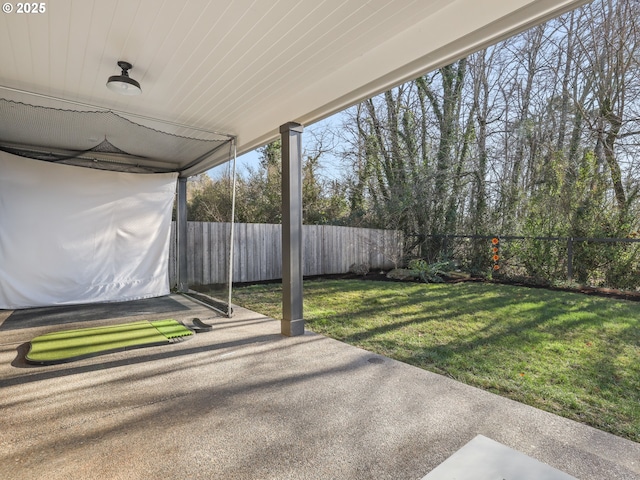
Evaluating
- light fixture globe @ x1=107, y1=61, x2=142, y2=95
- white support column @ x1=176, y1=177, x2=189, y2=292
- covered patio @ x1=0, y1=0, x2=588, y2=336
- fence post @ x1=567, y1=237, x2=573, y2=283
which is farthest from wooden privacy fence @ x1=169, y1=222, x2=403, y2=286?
fence post @ x1=567, y1=237, x2=573, y2=283

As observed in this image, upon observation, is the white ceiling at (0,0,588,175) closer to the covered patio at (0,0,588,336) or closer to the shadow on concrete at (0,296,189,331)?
the covered patio at (0,0,588,336)

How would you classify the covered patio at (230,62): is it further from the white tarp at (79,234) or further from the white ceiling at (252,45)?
the white tarp at (79,234)

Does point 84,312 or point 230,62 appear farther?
point 84,312

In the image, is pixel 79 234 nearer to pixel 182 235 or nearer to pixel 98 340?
pixel 182 235

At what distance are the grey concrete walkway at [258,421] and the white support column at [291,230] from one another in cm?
51

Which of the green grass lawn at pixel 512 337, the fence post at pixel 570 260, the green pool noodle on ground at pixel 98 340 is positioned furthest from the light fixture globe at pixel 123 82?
the fence post at pixel 570 260

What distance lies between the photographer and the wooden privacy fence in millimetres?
5367

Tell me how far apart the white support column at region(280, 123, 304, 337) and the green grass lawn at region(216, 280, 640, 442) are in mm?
404

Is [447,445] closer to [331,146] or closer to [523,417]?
[523,417]

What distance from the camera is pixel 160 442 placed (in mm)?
1529

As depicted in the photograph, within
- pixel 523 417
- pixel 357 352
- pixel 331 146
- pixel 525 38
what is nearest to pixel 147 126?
pixel 357 352

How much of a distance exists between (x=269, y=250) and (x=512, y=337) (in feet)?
15.6

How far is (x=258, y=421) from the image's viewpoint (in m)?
1.70

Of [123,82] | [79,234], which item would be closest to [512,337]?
[123,82]
